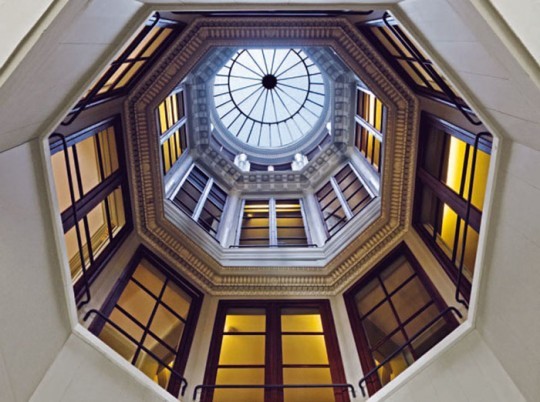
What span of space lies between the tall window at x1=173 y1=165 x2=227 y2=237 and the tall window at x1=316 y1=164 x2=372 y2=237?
11.1 ft

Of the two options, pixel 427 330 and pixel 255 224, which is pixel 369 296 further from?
pixel 255 224

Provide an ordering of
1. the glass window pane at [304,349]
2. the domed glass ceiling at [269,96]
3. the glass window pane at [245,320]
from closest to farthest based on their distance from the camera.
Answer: the glass window pane at [304,349], the glass window pane at [245,320], the domed glass ceiling at [269,96]

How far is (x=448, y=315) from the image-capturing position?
6.11 meters

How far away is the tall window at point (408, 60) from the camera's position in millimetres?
5680

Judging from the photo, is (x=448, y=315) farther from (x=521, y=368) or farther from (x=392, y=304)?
(x=521, y=368)

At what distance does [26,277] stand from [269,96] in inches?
642

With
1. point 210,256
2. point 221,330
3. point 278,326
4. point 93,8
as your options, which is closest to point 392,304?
point 278,326

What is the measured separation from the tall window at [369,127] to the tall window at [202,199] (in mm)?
4991

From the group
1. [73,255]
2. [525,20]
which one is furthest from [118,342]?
[525,20]

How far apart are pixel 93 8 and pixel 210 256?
244 inches

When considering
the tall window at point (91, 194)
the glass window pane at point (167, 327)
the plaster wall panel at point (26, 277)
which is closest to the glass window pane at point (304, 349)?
Result: the glass window pane at point (167, 327)

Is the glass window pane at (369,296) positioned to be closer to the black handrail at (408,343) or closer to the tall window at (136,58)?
the black handrail at (408,343)

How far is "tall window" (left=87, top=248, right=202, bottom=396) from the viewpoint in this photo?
6141 mm

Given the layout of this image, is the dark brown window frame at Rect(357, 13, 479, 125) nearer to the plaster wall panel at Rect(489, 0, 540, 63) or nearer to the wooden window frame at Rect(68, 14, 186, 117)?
the plaster wall panel at Rect(489, 0, 540, 63)
